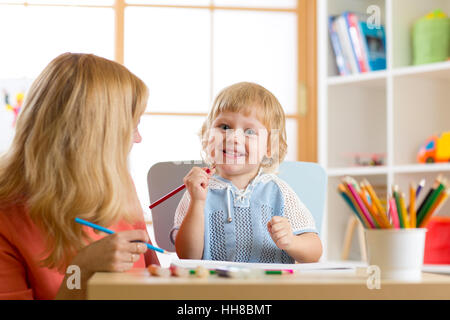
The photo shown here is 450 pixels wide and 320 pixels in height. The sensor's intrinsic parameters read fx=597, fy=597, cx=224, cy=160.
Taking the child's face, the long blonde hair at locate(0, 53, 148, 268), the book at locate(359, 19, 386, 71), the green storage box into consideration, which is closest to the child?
the child's face

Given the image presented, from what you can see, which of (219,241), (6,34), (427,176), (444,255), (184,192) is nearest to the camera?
(219,241)

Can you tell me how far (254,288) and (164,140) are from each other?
2382 mm

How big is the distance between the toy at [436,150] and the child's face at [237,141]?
132 cm

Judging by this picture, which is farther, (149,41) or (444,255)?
(149,41)

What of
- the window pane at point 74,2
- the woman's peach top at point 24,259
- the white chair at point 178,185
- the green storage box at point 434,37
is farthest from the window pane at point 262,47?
the woman's peach top at point 24,259

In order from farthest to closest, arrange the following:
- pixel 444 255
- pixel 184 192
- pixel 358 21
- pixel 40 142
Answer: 1. pixel 358 21
2. pixel 444 255
3. pixel 184 192
4. pixel 40 142

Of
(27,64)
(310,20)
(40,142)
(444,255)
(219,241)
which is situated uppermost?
(310,20)

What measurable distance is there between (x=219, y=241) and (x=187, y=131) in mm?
1837

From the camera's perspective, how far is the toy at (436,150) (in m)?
2.36

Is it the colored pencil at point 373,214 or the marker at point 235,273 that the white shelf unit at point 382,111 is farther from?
the marker at point 235,273

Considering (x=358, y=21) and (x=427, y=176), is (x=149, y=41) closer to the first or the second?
(x=358, y=21)

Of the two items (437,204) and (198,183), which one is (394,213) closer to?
(437,204)

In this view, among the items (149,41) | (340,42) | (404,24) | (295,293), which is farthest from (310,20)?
(295,293)

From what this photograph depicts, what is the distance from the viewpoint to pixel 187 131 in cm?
301
